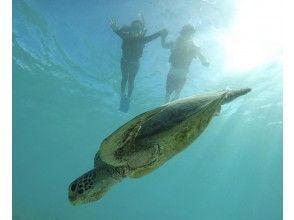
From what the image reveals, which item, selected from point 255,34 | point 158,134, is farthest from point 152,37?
point 158,134

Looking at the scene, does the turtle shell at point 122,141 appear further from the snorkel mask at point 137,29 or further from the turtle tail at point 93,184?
the snorkel mask at point 137,29

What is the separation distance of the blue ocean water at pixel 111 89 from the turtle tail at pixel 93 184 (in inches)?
346

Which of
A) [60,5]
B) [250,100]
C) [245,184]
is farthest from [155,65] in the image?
[245,184]

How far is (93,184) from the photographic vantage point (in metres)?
2.18

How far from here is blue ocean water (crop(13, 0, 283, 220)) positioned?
36.7 feet

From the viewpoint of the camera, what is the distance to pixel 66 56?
595 inches

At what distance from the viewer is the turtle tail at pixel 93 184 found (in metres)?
2.14

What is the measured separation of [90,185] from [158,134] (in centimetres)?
58

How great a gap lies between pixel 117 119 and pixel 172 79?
48.2 ft

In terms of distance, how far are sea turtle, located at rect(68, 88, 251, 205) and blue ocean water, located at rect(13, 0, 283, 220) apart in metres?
8.81

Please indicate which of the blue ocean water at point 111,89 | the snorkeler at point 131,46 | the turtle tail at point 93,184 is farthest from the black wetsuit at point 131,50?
the turtle tail at point 93,184

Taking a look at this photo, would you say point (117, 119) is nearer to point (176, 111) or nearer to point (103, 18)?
point (103, 18)

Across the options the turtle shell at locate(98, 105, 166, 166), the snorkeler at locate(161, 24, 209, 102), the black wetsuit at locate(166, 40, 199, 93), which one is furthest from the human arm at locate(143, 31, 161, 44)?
the turtle shell at locate(98, 105, 166, 166)

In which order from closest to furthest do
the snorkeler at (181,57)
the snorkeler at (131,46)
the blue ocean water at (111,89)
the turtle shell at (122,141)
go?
the turtle shell at (122,141) → the snorkeler at (131,46) → the snorkeler at (181,57) → the blue ocean water at (111,89)
